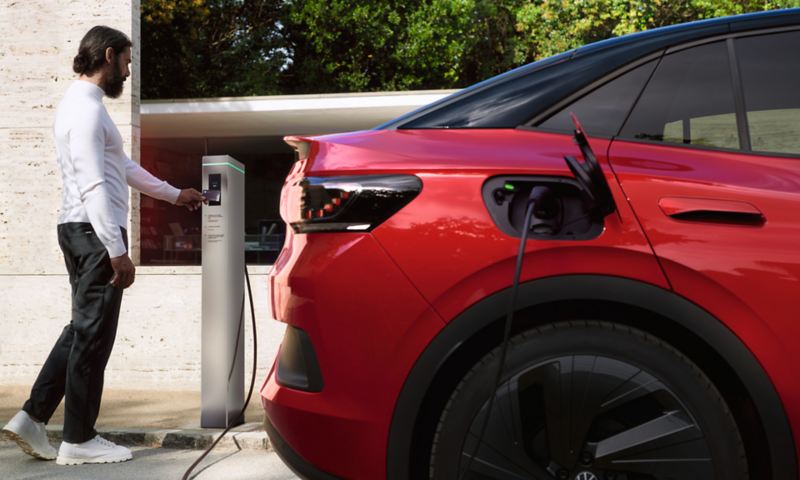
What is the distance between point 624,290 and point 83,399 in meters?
3.14

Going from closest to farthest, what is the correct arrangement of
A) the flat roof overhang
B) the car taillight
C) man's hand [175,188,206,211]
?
1. the car taillight
2. man's hand [175,188,206,211]
3. the flat roof overhang

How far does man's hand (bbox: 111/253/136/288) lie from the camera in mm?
4121

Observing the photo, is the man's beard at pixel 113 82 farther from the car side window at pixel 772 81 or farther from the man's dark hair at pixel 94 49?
the car side window at pixel 772 81

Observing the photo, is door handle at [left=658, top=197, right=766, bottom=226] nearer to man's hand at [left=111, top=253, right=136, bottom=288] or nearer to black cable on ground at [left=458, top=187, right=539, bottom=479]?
black cable on ground at [left=458, top=187, right=539, bottom=479]

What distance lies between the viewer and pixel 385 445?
215 centimetres

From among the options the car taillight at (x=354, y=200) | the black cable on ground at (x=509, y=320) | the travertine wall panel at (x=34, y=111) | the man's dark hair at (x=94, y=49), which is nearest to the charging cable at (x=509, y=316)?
the black cable on ground at (x=509, y=320)

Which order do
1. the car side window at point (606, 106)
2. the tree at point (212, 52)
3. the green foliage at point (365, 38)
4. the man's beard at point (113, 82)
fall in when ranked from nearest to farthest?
1. the car side window at point (606, 106)
2. the man's beard at point (113, 82)
3. the green foliage at point (365, 38)
4. the tree at point (212, 52)

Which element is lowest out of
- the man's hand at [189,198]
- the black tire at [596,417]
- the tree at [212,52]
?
the black tire at [596,417]

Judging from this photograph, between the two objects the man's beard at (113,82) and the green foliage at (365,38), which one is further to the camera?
the green foliage at (365,38)

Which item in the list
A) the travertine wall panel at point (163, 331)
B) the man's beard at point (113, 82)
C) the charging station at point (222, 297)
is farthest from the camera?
the travertine wall panel at point (163, 331)

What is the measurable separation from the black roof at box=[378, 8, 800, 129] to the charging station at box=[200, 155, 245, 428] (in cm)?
311

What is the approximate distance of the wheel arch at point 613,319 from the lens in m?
2.03

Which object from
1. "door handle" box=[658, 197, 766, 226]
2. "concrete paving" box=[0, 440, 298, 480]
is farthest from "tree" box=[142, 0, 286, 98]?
"door handle" box=[658, 197, 766, 226]

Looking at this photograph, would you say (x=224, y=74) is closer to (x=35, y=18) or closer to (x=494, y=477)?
(x=35, y=18)
